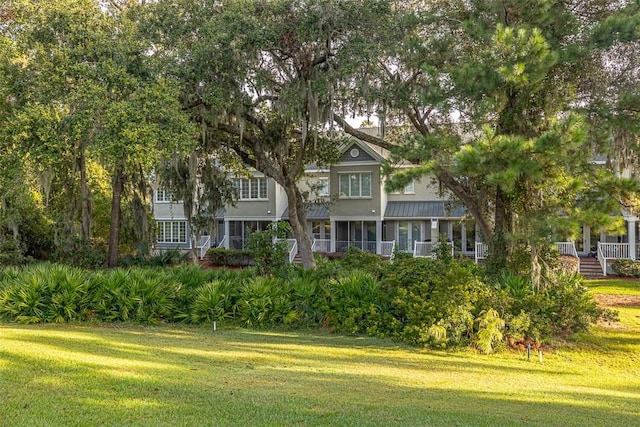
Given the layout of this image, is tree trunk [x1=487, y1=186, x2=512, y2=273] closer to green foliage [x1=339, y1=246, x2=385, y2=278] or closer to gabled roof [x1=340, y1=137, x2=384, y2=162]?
green foliage [x1=339, y1=246, x2=385, y2=278]

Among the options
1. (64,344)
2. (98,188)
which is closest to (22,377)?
(64,344)

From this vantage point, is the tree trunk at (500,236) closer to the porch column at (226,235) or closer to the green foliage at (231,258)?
the green foliage at (231,258)

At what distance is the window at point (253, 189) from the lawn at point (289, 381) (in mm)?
20101

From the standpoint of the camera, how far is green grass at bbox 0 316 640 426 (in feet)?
17.4

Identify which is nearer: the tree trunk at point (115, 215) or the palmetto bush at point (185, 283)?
the palmetto bush at point (185, 283)

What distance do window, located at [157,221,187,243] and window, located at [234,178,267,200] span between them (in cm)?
486

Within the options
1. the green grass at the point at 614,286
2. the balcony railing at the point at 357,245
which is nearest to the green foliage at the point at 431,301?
the green grass at the point at 614,286

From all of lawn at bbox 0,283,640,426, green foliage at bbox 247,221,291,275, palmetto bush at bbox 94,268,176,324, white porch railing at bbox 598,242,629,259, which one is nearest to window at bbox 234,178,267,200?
green foliage at bbox 247,221,291,275

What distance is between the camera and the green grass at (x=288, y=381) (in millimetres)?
5293

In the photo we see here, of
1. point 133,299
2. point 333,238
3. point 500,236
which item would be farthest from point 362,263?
point 333,238

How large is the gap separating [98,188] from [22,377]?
16.8 m

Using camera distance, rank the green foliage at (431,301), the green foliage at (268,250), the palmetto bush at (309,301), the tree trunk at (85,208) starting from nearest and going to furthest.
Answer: the green foliage at (431,301)
the palmetto bush at (309,301)
the green foliage at (268,250)
the tree trunk at (85,208)

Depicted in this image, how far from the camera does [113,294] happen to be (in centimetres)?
1188

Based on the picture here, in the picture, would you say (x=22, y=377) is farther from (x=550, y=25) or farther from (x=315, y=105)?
(x=550, y=25)
